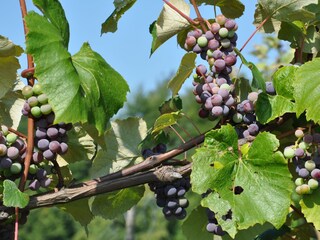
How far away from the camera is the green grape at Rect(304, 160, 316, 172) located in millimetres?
1200

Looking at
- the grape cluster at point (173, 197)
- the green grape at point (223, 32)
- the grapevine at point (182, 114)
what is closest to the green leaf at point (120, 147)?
the grapevine at point (182, 114)

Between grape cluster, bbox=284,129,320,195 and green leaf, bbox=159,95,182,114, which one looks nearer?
grape cluster, bbox=284,129,320,195

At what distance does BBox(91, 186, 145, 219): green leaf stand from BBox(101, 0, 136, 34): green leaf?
0.32 meters

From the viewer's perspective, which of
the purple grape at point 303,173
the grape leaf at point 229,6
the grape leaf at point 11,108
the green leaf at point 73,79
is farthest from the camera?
the grape leaf at point 229,6

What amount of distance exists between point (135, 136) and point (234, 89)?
0.98 feet

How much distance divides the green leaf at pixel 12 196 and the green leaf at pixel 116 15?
42cm

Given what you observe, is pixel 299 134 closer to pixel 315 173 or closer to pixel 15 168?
pixel 315 173

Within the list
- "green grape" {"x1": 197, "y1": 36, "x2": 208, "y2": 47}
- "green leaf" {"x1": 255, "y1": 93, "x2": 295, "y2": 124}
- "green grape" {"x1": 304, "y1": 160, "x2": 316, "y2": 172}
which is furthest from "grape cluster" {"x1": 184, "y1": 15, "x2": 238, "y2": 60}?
"green grape" {"x1": 304, "y1": 160, "x2": 316, "y2": 172}

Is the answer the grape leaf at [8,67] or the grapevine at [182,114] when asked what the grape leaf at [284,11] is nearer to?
the grapevine at [182,114]

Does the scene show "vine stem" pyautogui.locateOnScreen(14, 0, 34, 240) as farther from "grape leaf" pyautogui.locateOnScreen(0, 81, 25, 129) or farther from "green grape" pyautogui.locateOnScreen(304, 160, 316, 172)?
"green grape" pyautogui.locateOnScreen(304, 160, 316, 172)

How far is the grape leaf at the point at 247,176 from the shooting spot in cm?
115

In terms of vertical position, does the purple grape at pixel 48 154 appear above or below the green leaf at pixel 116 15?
below

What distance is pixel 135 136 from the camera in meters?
1.50

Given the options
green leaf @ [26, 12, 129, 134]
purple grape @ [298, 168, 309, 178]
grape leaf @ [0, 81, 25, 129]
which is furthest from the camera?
grape leaf @ [0, 81, 25, 129]
